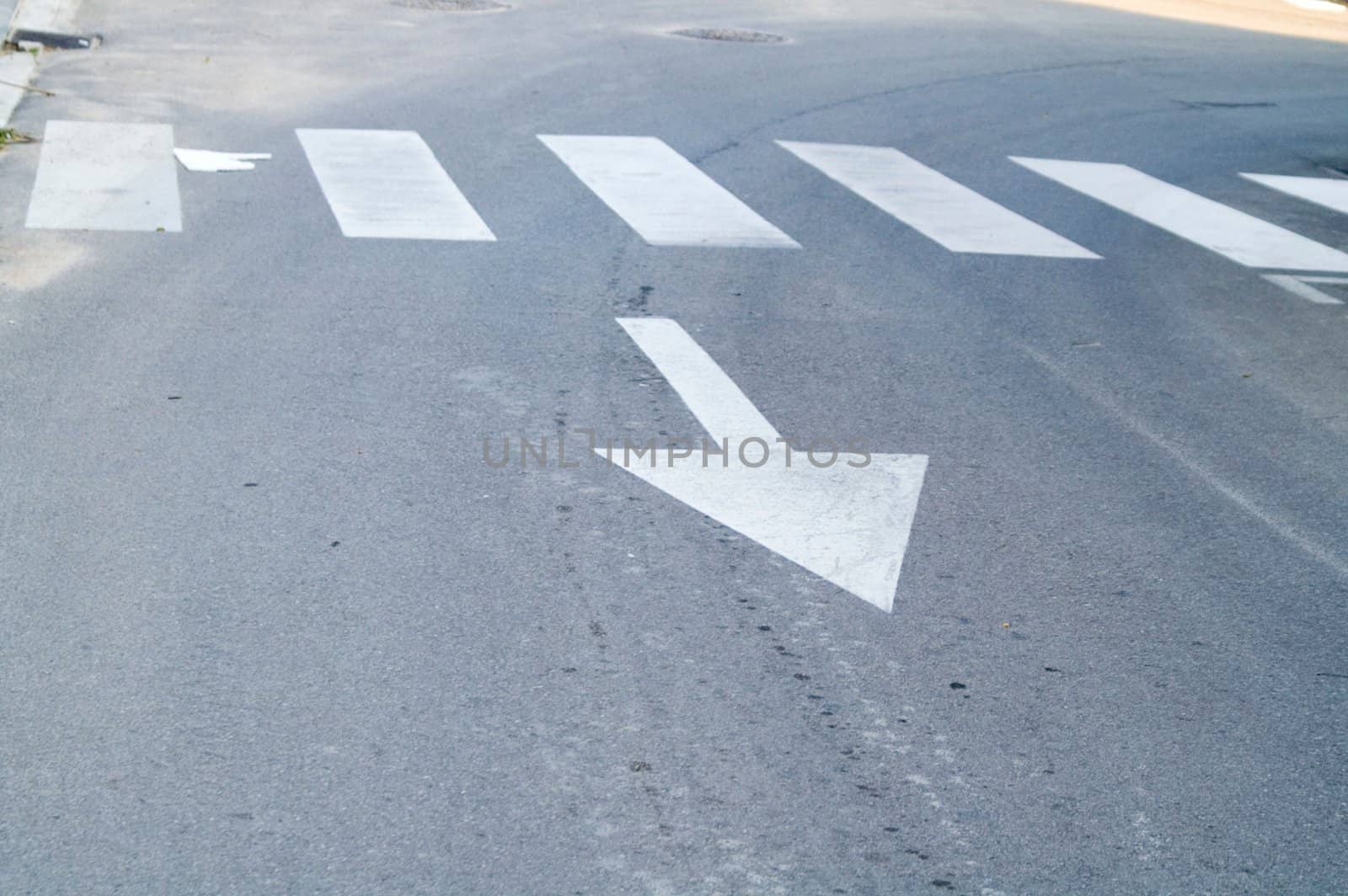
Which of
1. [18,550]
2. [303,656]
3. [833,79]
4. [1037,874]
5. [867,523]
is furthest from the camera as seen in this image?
[833,79]

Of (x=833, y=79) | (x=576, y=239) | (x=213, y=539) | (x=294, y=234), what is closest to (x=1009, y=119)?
(x=833, y=79)

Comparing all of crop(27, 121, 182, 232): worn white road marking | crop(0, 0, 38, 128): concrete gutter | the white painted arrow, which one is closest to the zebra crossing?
crop(27, 121, 182, 232): worn white road marking

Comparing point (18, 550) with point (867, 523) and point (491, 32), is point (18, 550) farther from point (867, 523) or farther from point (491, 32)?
point (491, 32)

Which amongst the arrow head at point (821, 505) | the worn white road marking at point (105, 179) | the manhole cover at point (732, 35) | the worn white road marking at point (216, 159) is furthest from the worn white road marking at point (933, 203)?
the manhole cover at point (732, 35)

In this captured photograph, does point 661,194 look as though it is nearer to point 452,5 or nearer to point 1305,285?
point 1305,285

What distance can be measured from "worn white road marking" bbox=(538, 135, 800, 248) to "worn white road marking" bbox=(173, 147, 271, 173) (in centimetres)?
210

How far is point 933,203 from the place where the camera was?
10391mm

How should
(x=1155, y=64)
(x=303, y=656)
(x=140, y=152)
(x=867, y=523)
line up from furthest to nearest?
(x=1155, y=64) → (x=140, y=152) → (x=867, y=523) → (x=303, y=656)

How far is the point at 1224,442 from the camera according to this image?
6.59 m

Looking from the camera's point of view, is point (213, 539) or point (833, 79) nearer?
point (213, 539)

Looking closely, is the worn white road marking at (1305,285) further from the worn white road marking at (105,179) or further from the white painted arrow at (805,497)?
the worn white road marking at (105,179)

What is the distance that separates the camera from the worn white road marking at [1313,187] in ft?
38.5

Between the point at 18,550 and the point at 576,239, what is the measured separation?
4.59 m

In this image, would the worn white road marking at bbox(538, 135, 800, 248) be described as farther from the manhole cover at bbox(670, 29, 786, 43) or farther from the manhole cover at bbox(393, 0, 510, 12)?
the manhole cover at bbox(393, 0, 510, 12)
